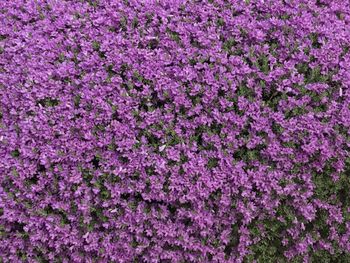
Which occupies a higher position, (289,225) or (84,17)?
(84,17)

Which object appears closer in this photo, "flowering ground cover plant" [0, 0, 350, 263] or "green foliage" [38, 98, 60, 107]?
"flowering ground cover plant" [0, 0, 350, 263]

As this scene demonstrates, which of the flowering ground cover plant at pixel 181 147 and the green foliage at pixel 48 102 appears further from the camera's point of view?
the green foliage at pixel 48 102

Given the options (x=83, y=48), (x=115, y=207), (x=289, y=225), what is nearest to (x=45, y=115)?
(x=83, y=48)

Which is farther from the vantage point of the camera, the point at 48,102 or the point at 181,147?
the point at 48,102

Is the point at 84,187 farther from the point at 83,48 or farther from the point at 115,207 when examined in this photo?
the point at 83,48

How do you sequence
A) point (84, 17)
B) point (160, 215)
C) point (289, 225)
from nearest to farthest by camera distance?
1. point (160, 215)
2. point (289, 225)
3. point (84, 17)

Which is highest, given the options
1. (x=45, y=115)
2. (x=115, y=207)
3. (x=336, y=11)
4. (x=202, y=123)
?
(x=336, y=11)

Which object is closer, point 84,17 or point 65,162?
point 65,162

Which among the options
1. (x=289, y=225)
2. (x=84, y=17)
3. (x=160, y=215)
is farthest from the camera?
(x=84, y=17)
